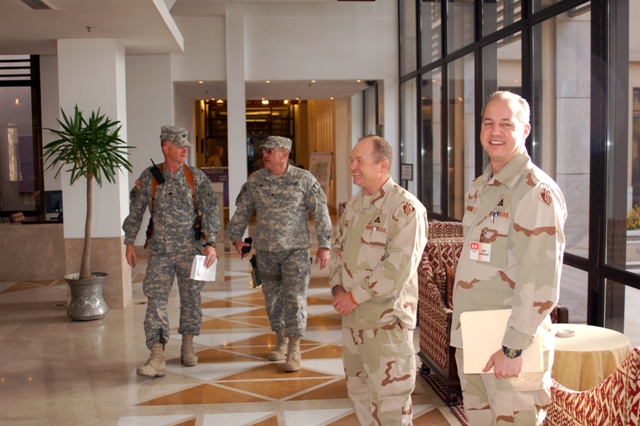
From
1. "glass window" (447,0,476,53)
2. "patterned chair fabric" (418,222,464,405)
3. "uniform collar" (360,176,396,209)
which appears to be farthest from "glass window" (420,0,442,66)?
"uniform collar" (360,176,396,209)

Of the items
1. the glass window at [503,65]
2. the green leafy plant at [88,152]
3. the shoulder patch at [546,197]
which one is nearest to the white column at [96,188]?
the green leafy plant at [88,152]

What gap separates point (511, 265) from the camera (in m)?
→ 2.27

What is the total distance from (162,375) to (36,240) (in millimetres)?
4735

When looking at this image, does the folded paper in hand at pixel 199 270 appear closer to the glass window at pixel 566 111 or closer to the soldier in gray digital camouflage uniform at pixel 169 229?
the soldier in gray digital camouflage uniform at pixel 169 229

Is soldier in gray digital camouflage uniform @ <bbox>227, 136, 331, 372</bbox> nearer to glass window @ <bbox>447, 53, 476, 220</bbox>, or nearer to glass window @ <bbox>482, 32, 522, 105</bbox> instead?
glass window @ <bbox>482, 32, 522, 105</bbox>

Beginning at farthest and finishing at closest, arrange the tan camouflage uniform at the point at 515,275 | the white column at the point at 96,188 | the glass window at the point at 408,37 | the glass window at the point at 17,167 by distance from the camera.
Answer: the glass window at the point at 408,37 → the glass window at the point at 17,167 → the white column at the point at 96,188 → the tan camouflage uniform at the point at 515,275

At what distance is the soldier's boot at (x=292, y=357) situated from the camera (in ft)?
15.8

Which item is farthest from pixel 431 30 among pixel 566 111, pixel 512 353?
pixel 512 353

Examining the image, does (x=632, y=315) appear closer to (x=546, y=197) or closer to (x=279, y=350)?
(x=546, y=197)

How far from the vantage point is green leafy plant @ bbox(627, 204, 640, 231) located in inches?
168

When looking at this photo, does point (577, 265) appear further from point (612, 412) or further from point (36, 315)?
point (36, 315)

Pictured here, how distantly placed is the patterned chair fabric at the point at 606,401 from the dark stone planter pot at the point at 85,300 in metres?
4.96

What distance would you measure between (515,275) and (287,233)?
2.58 metres

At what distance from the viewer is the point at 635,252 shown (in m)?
4.20
